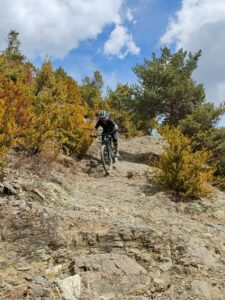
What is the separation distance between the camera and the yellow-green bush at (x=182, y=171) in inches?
396

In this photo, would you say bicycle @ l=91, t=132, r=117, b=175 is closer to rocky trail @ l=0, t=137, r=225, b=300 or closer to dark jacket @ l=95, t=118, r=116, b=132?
dark jacket @ l=95, t=118, r=116, b=132

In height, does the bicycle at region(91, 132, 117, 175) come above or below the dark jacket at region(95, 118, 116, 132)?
below

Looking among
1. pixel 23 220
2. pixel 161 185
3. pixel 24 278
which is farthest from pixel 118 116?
pixel 24 278

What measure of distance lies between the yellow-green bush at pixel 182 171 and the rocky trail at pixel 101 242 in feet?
1.38

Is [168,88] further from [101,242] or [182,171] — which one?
[101,242]

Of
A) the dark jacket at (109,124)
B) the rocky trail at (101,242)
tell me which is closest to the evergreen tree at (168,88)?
the dark jacket at (109,124)

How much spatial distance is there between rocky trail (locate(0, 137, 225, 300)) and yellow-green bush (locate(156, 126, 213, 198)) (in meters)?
0.42

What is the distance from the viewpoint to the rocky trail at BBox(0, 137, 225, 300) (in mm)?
5104

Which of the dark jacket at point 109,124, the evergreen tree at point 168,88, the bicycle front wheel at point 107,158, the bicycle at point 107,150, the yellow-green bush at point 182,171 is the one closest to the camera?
the yellow-green bush at point 182,171

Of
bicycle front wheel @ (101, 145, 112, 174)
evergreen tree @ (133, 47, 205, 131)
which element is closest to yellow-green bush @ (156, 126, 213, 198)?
bicycle front wheel @ (101, 145, 112, 174)

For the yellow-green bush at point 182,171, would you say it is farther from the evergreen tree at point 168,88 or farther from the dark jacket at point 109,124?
the evergreen tree at point 168,88

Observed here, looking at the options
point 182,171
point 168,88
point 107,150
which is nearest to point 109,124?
point 107,150

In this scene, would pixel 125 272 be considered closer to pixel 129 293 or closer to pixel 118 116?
pixel 129 293

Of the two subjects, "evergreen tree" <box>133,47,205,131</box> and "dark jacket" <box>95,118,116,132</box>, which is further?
"evergreen tree" <box>133,47,205,131</box>
